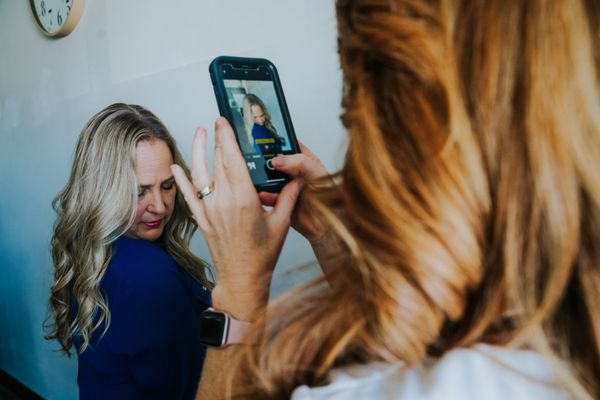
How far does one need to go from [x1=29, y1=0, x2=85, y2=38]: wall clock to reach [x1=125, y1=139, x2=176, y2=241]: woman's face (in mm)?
743

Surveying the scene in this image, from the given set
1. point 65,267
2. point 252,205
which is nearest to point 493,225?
point 252,205

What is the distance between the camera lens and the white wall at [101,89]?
1.03 m

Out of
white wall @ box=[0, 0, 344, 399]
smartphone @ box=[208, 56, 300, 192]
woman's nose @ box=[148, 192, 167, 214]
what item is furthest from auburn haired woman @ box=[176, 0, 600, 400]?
woman's nose @ box=[148, 192, 167, 214]

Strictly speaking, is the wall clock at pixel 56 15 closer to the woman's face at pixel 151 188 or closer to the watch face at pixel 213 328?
the woman's face at pixel 151 188

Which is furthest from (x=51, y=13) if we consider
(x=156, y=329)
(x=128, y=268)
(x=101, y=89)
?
(x=156, y=329)

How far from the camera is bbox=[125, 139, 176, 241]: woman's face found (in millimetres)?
1313

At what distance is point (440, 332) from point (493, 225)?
101 mm

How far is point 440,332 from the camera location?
388 mm

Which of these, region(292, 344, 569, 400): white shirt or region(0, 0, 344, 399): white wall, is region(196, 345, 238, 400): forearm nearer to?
region(0, 0, 344, 399): white wall

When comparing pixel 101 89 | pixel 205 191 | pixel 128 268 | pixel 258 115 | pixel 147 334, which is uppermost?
pixel 101 89

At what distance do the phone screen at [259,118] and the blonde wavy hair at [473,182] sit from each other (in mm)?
374

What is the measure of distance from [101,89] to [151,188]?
59 centimetres

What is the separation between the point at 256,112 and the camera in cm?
79

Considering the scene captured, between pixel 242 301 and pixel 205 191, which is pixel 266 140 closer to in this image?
pixel 205 191
